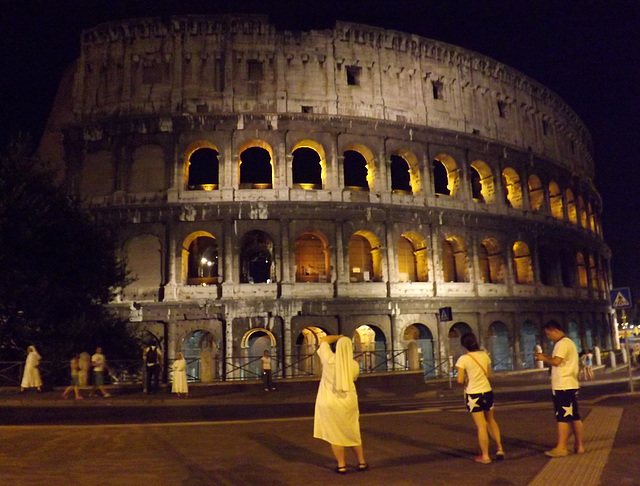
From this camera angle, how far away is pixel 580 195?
110ft

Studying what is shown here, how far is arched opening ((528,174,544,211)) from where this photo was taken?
1145 inches

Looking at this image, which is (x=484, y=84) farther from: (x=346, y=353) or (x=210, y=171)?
(x=346, y=353)

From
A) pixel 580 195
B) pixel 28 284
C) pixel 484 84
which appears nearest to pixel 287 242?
pixel 28 284

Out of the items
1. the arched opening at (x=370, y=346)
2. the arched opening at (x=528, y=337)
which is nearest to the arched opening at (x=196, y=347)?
the arched opening at (x=370, y=346)

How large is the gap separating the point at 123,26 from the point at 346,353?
76.3ft

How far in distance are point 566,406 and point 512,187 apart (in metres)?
24.4

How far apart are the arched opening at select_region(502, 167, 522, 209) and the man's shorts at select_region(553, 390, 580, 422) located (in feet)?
78.0

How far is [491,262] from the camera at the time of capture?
26.9m

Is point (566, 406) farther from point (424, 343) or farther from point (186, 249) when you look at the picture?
point (186, 249)

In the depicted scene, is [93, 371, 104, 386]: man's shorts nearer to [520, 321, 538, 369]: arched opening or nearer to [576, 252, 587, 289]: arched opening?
[520, 321, 538, 369]: arched opening

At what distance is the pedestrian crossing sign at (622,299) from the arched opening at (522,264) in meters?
14.7

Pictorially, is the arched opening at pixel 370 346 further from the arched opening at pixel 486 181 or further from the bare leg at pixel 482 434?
the bare leg at pixel 482 434

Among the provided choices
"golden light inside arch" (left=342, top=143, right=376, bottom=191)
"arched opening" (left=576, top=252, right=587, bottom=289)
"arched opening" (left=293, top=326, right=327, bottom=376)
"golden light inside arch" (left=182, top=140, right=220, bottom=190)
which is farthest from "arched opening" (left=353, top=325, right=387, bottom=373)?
"arched opening" (left=576, top=252, right=587, bottom=289)

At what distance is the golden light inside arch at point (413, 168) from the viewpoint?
24.8m
